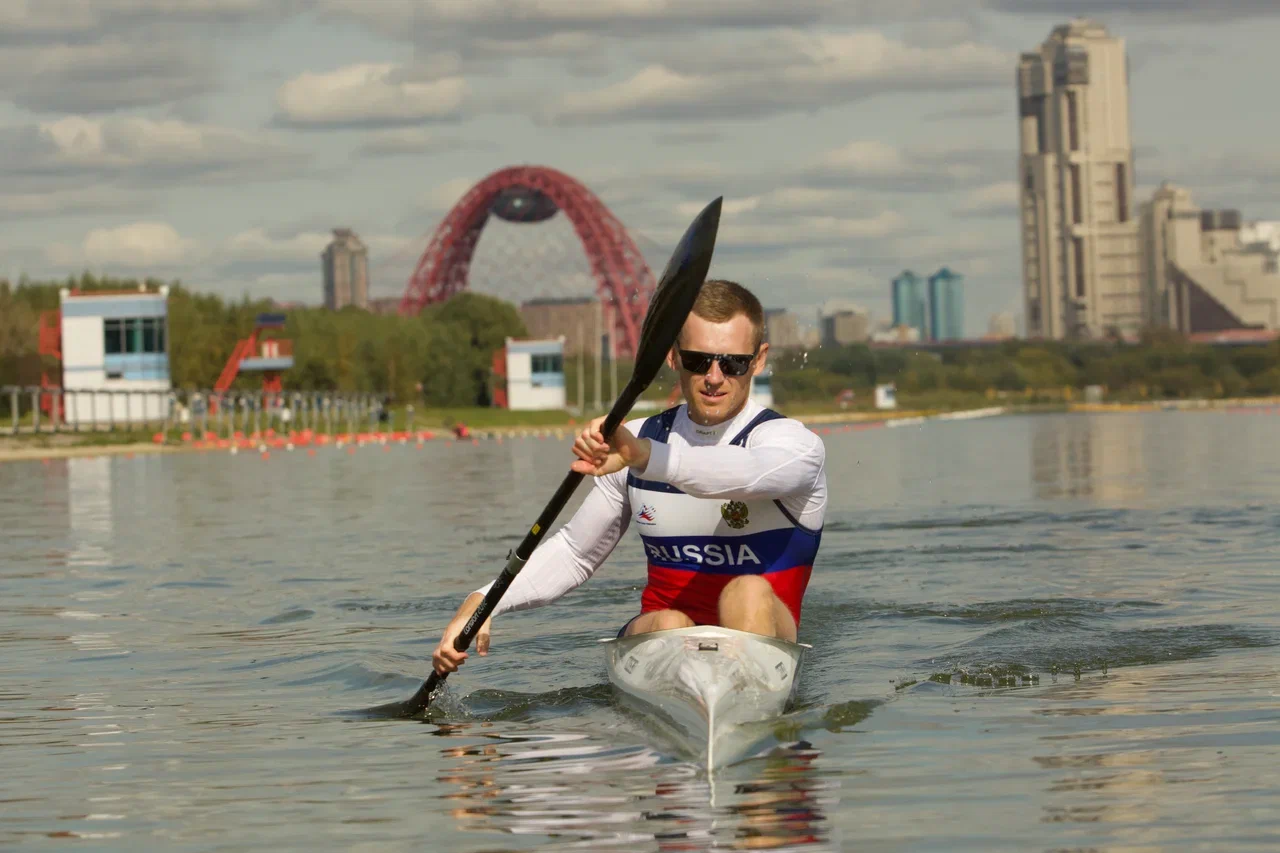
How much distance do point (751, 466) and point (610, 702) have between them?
7.23ft

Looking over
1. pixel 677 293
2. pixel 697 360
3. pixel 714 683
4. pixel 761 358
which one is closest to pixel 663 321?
pixel 677 293

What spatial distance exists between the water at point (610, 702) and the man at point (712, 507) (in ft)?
2.11

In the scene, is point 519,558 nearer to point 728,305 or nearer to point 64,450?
point 728,305

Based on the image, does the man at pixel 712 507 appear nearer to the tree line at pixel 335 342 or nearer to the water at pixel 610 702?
the water at pixel 610 702

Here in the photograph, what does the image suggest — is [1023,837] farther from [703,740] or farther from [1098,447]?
[1098,447]

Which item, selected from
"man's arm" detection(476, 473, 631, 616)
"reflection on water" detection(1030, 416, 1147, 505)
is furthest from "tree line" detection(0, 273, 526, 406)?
"man's arm" detection(476, 473, 631, 616)

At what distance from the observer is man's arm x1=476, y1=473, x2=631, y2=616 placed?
9156 mm

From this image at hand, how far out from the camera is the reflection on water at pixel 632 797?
6.87 meters

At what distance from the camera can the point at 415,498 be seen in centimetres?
3372

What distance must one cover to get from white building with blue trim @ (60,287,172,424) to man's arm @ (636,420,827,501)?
82028 mm

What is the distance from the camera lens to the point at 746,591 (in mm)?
8664

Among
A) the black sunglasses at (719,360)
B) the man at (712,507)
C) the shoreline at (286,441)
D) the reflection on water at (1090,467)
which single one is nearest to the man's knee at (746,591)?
the man at (712,507)

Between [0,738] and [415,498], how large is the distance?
2426 cm

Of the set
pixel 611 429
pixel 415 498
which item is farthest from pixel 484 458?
pixel 611 429
